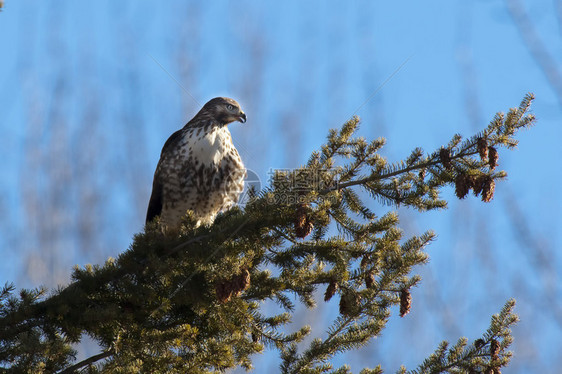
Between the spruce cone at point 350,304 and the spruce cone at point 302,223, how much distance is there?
0.49 meters

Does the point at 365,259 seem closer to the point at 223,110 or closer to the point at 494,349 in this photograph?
the point at 494,349

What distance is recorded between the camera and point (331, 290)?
353 cm


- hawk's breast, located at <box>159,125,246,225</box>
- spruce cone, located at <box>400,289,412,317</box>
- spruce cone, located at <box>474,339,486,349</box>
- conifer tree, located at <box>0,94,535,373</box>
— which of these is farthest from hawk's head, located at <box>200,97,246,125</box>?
spruce cone, located at <box>474,339,486,349</box>

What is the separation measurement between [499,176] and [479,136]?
0.76ft

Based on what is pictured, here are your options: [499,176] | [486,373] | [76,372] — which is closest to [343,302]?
[486,373]

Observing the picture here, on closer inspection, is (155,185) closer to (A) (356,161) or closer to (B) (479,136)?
(A) (356,161)

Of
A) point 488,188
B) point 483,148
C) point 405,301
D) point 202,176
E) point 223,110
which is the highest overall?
point 223,110

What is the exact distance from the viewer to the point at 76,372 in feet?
11.3

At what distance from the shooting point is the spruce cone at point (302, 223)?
3.26 meters

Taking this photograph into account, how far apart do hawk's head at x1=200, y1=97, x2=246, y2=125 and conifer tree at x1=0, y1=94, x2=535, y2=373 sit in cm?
240

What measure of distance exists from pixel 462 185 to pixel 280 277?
1083mm

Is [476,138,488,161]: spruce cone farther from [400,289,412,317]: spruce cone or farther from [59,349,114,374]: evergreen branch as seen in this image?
[59,349,114,374]: evergreen branch

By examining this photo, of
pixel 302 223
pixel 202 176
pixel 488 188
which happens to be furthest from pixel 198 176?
pixel 488 188

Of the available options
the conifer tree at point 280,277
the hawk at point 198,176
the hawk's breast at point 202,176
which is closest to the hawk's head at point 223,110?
the hawk at point 198,176
